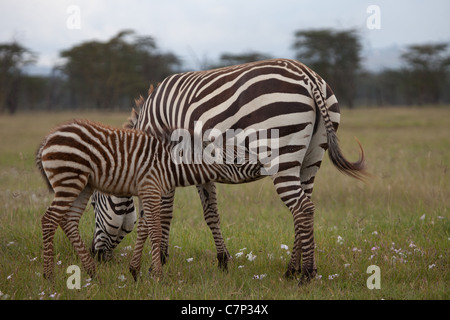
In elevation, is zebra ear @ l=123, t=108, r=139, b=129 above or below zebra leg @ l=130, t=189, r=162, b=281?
above

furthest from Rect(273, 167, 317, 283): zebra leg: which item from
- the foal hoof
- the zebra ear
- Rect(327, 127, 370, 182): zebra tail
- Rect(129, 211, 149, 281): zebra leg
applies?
the zebra ear

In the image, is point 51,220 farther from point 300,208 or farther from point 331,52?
point 331,52

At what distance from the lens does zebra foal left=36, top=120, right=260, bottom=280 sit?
4.70m

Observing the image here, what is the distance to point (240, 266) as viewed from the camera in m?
5.33

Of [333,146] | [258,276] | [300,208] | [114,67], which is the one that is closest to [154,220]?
[258,276]

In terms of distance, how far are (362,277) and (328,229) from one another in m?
1.84

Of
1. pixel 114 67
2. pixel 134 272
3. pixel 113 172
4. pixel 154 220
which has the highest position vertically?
pixel 114 67

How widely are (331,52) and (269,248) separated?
55.7m

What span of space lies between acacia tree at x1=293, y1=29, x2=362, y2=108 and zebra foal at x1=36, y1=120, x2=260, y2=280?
54.0m

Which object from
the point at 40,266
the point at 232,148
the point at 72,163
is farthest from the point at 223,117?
the point at 40,266

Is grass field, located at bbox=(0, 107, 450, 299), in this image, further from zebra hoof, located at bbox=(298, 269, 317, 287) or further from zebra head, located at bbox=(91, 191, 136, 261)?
zebra head, located at bbox=(91, 191, 136, 261)

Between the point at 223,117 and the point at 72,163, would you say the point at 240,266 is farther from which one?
the point at 72,163

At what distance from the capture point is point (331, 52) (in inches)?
2288

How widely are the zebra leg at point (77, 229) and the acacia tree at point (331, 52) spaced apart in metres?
54.2
